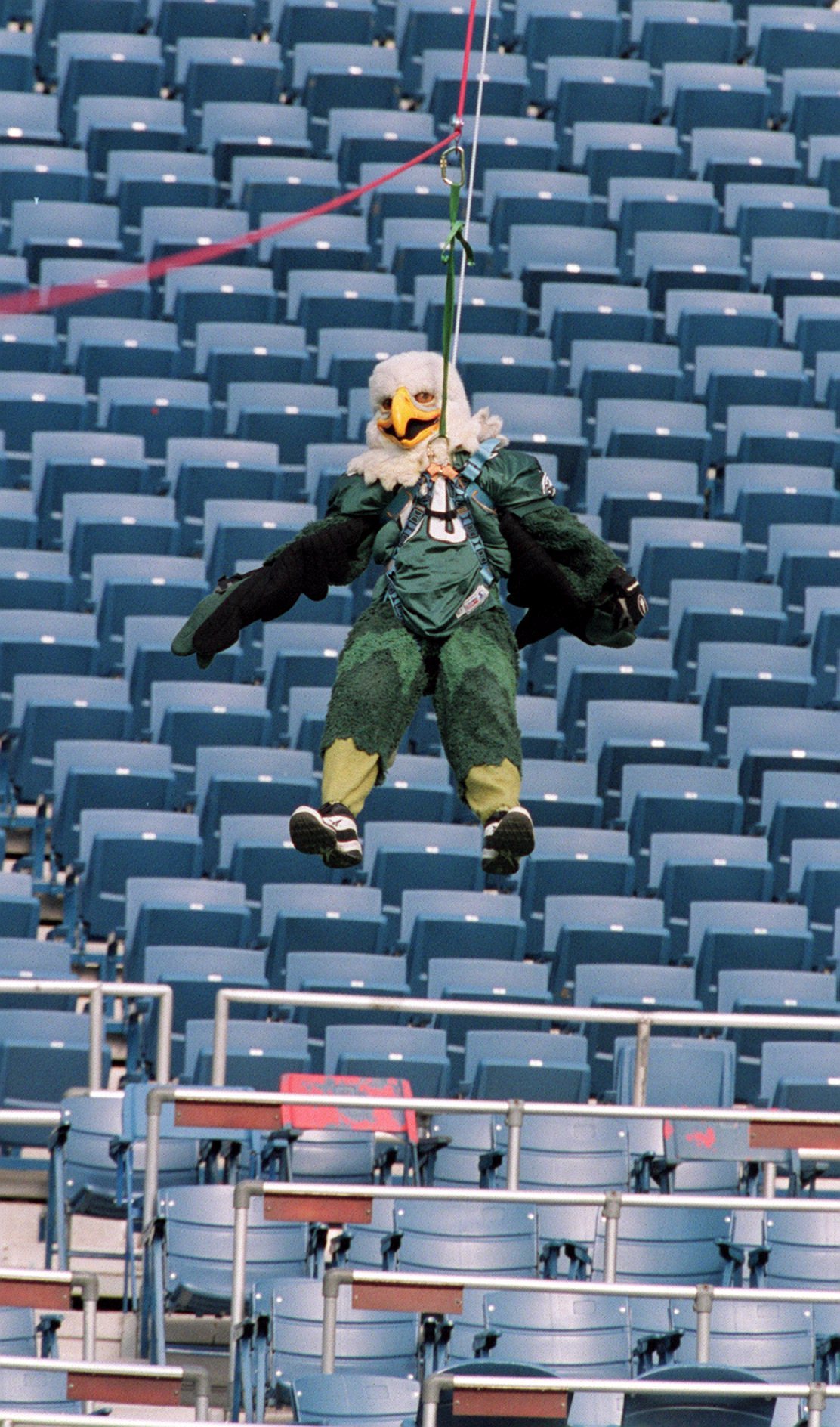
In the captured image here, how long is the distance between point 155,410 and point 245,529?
1.08 meters

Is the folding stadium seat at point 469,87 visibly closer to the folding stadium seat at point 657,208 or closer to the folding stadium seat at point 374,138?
the folding stadium seat at point 374,138

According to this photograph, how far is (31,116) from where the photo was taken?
13.1 meters

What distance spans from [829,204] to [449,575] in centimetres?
815

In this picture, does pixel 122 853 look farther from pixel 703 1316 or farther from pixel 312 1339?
pixel 703 1316

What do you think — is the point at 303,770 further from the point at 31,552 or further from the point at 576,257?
the point at 576,257

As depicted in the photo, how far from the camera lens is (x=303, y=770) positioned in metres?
9.80

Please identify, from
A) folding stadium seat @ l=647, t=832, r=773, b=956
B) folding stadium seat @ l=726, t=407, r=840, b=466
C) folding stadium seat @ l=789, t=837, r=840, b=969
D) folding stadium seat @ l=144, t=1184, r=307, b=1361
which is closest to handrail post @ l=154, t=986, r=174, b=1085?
folding stadium seat @ l=144, t=1184, r=307, b=1361

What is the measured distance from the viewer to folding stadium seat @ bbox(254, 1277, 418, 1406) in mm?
6938

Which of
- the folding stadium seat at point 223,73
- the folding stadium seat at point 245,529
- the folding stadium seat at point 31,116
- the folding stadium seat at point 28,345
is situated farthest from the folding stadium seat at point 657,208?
the folding stadium seat at point 245,529

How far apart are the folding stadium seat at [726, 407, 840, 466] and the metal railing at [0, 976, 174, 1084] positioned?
453 centimetres

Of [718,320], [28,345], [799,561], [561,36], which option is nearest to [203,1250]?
[799,561]

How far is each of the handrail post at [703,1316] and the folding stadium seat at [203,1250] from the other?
4.71ft

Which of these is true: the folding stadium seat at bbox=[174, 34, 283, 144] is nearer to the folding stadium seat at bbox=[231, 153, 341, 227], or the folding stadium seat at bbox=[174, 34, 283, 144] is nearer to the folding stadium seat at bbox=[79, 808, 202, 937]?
the folding stadium seat at bbox=[231, 153, 341, 227]

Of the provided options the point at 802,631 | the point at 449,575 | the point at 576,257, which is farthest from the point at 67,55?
the point at 449,575
